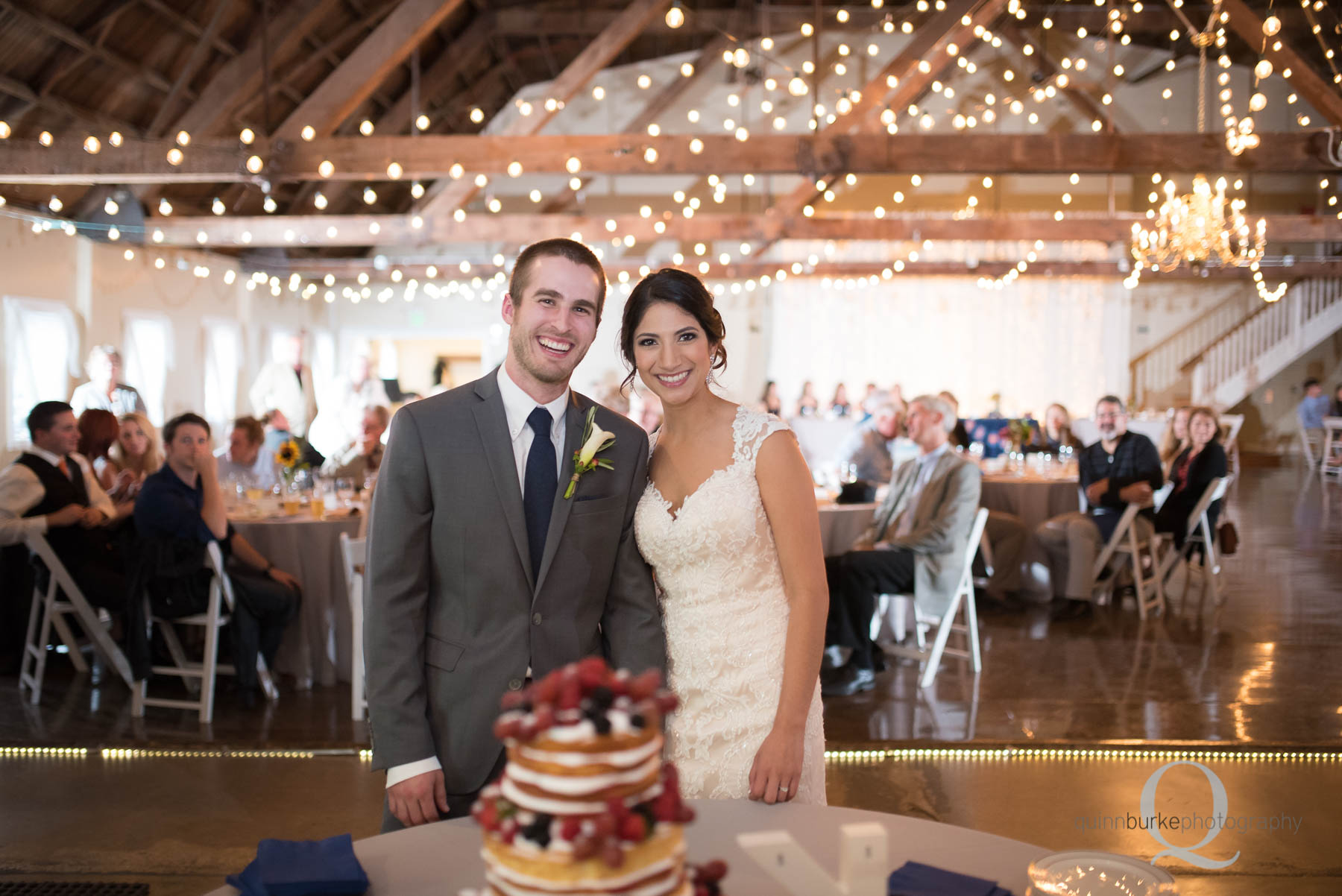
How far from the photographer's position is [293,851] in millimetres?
1246

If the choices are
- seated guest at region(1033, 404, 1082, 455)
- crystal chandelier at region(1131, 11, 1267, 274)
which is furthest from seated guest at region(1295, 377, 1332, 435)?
seated guest at region(1033, 404, 1082, 455)

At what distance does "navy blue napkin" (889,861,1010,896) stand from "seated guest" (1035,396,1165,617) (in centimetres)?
568

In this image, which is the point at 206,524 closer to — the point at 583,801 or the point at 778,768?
the point at 778,768

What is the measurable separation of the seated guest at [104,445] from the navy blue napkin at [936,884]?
220 inches

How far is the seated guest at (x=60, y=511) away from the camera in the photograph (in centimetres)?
485

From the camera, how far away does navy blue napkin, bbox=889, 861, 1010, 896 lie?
1.15 meters

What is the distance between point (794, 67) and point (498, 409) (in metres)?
15.5

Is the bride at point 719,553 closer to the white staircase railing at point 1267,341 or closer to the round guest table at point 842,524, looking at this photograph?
the round guest table at point 842,524

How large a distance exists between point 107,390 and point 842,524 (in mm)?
6946

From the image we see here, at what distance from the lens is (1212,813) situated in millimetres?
3385

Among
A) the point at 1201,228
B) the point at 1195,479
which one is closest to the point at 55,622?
the point at 1195,479

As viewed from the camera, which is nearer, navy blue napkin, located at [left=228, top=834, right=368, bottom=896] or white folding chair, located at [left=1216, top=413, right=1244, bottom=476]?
navy blue napkin, located at [left=228, top=834, right=368, bottom=896]

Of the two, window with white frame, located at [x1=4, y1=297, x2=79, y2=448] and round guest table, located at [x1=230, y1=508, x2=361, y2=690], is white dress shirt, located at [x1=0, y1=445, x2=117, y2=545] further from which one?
window with white frame, located at [x1=4, y1=297, x2=79, y2=448]

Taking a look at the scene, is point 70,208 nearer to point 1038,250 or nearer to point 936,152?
point 936,152
